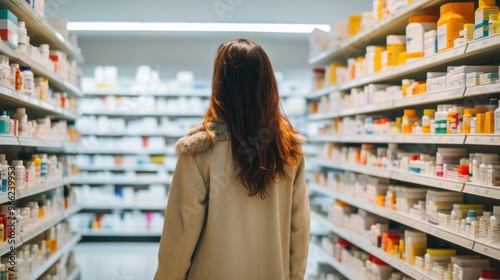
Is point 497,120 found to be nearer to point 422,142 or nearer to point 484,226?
point 484,226

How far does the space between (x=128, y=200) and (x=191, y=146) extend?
7335mm

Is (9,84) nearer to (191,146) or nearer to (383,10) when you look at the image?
(191,146)

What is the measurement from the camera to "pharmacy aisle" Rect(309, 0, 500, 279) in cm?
288

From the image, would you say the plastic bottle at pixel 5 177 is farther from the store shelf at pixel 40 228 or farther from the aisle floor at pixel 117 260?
the aisle floor at pixel 117 260

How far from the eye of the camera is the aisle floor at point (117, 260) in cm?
652

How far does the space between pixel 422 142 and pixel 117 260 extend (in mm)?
5452

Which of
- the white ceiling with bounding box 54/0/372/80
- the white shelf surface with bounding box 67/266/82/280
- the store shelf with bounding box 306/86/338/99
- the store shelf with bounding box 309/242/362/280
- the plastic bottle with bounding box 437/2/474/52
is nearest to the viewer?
the plastic bottle with bounding box 437/2/474/52

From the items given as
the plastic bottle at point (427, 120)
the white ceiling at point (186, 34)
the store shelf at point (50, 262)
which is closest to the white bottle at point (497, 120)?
the plastic bottle at point (427, 120)

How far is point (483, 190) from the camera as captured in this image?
2.76m

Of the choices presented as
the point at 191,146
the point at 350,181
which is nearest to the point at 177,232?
the point at 191,146

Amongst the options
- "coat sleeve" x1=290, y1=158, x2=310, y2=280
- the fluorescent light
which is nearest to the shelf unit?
"coat sleeve" x1=290, y1=158, x2=310, y2=280

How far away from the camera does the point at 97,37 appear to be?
376 inches

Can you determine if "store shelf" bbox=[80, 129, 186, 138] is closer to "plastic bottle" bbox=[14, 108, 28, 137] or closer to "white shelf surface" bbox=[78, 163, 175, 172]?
"white shelf surface" bbox=[78, 163, 175, 172]

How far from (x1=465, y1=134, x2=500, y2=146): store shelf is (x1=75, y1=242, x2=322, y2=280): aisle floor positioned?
4.16 metres
